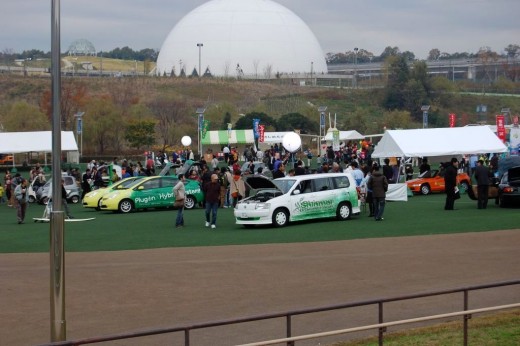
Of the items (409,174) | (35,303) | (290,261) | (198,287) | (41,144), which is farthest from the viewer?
(41,144)

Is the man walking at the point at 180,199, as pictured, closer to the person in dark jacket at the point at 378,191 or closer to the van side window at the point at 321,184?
the van side window at the point at 321,184

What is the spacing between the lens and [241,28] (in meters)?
151

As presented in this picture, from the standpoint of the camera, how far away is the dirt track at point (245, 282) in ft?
43.7

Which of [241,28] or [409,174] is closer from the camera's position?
[409,174]

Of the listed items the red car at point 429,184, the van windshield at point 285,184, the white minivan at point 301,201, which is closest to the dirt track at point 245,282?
the white minivan at point 301,201

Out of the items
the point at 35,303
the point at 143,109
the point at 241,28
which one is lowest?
the point at 35,303

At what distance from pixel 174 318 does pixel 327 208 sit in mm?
13580

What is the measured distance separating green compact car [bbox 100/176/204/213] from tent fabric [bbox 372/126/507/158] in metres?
7.56

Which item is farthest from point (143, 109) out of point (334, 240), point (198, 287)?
point (198, 287)

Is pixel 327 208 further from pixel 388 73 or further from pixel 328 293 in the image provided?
pixel 388 73

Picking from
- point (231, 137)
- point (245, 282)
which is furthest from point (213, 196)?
point (231, 137)

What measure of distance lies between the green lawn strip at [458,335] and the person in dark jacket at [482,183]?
16.3 meters

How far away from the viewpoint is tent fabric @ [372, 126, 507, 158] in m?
35.9

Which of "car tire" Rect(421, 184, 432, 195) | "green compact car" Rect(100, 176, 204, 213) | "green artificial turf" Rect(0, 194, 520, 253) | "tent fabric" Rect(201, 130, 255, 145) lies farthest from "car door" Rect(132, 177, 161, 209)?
"tent fabric" Rect(201, 130, 255, 145)
